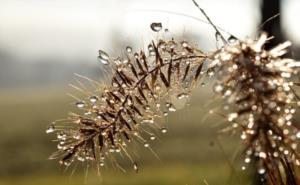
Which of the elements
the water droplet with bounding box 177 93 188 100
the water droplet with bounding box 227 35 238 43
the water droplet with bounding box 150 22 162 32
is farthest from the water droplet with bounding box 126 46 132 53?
the water droplet with bounding box 227 35 238 43

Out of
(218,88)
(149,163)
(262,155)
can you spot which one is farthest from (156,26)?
(149,163)

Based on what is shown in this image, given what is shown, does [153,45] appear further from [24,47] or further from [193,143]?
[24,47]

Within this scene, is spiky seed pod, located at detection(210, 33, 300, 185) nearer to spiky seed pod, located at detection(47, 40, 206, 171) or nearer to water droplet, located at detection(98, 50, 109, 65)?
spiky seed pod, located at detection(47, 40, 206, 171)

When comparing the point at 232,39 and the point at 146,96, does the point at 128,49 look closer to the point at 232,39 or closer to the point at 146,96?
the point at 146,96

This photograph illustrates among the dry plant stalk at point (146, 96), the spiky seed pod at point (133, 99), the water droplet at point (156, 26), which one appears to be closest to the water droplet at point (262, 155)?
the dry plant stalk at point (146, 96)

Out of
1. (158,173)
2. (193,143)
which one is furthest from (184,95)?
(193,143)

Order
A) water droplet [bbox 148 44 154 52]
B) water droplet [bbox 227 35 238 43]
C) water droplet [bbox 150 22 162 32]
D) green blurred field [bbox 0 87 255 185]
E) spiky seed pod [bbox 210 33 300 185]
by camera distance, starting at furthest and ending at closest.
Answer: green blurred field [bbox 0 87 255 185] < water droplet [bbox 150 22 162 32] < water droplet [bbox 148 44 154 52] < water droplet [bbox 227 35 238 43] < spiky seed pod [bbox 210 33 300 185]
